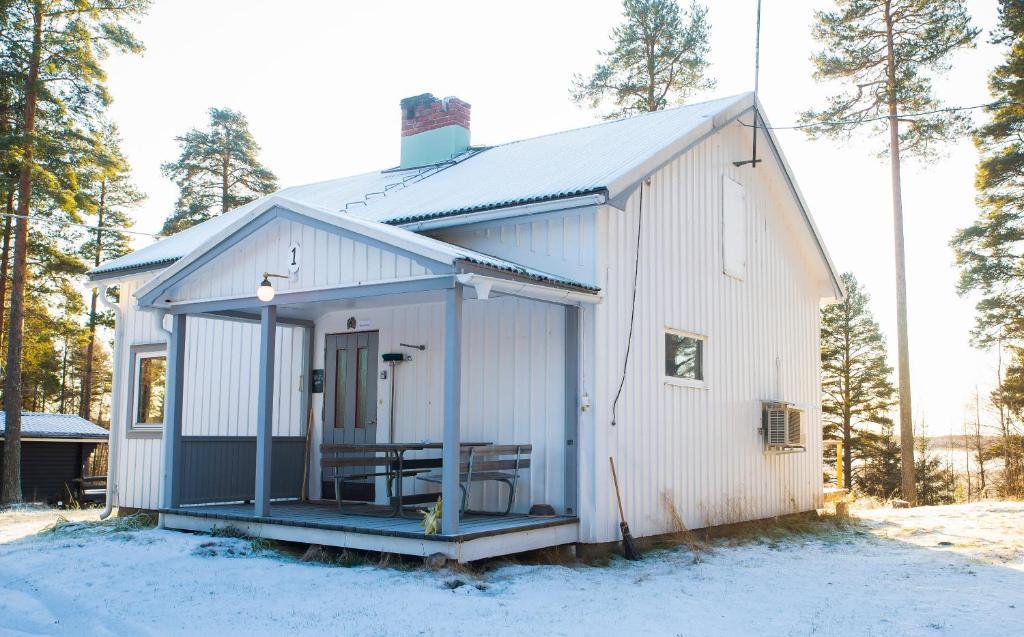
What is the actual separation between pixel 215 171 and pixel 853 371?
81.8ft

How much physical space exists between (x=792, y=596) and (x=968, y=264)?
18.3 m

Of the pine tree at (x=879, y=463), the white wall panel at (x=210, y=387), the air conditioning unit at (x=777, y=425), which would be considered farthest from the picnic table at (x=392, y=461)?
the pine tree at (x=879, y=463)

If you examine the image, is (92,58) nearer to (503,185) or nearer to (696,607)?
(503,185)

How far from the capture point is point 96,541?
967cm

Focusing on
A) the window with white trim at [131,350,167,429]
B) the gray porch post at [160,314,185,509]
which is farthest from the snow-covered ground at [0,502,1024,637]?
the window with white trim at [131,350,167,429]

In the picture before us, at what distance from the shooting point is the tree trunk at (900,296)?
65.5 ft

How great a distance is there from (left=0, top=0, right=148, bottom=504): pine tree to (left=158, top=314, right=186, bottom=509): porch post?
31.5ft

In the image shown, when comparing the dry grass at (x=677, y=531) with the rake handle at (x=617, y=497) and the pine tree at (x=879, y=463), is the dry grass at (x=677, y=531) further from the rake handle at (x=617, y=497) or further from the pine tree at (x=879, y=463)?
the pine tree at (x=879, y=463)

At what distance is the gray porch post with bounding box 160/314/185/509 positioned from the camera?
10.6 m

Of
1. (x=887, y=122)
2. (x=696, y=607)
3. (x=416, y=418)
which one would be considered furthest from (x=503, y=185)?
(x=887, y=122)

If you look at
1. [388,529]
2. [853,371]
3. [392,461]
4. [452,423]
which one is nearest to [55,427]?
[392,461]

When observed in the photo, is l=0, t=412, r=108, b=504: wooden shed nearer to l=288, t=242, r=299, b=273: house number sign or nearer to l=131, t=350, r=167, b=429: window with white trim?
A: l=131, t=350, r=167, b=429: window with white trim

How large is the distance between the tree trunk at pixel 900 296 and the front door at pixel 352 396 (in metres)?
13.0

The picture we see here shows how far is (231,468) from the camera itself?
11.5 m
